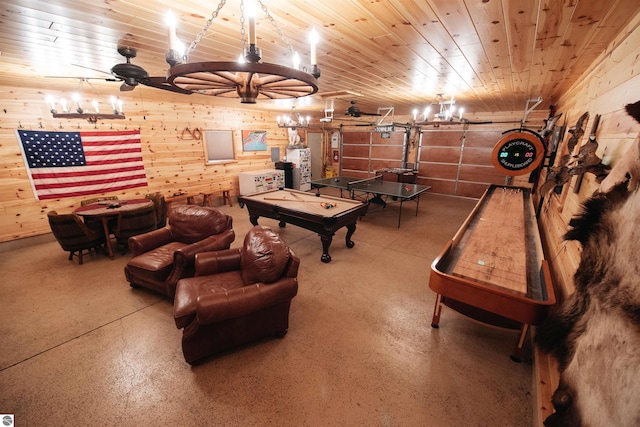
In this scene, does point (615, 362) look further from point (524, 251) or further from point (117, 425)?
point (117, 425)

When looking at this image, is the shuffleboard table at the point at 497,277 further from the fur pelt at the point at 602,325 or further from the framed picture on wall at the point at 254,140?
the framed picture on wall at the point at 254,140

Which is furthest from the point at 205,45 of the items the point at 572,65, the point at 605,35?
the point at 572,65

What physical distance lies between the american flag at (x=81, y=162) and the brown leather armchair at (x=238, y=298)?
14.4ft

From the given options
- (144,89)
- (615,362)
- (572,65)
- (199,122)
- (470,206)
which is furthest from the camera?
(470,206)

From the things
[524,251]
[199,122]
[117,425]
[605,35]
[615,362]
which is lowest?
[117,425]

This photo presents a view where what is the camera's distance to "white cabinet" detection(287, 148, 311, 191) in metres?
9.23

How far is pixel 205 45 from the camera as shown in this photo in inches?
102

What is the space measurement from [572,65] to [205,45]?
13.5 feet

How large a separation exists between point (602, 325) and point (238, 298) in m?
2.23

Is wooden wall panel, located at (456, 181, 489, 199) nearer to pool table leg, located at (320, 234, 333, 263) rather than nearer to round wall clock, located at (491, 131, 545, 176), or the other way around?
round wall clock, located at (491, 131, 545, 176)

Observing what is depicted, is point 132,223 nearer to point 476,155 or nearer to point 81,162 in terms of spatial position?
point 81,162

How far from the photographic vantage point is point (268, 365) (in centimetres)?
233

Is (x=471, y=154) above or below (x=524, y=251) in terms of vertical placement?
above

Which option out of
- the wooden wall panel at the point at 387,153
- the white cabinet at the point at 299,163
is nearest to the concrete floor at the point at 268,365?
the white cabinet at the point at 299,163
